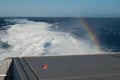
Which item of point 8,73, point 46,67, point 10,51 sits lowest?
point 10,51

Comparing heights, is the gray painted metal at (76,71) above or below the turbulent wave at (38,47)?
above

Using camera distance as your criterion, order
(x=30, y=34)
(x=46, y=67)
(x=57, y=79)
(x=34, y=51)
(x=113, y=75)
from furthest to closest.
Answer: (x=30, y=34) → (x=34, y=51) → (x=46, y=67) → (x=113, y=75) → (x=57, y=79)

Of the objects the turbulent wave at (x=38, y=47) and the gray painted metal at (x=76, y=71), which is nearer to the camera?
the gray painted metal at (x=76, y=71)

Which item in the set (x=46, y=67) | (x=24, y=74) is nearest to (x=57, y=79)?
(x=24, y=74)

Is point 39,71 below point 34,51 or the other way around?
the other way around

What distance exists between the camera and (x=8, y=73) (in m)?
6.70

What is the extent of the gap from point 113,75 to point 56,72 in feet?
3.78

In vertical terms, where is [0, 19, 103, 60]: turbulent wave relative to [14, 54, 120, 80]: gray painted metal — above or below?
below

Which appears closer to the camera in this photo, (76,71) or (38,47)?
(76,71)

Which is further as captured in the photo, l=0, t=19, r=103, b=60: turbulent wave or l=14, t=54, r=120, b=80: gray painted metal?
l=0, t=19, r=103, b=60: turbulent wave

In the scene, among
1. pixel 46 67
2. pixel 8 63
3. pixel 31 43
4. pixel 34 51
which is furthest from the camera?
pixel 31 43

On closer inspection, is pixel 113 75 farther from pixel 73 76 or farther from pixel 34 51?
pixel 34 51

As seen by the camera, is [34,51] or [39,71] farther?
[34,51]

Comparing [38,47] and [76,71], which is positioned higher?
[76,71]
